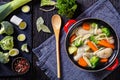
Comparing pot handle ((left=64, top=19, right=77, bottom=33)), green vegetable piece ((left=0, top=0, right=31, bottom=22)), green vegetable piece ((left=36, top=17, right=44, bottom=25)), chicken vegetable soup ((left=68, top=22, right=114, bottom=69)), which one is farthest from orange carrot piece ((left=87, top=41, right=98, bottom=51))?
green vegetable piece ((left=0, top=0, right=31, bottom=22))

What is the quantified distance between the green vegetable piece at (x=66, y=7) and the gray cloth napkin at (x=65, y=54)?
6cm

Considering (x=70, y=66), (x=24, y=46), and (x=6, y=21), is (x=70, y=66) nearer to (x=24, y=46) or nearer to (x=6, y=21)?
(x=24, y=46)

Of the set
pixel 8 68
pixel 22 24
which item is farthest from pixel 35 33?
pixel 8 68

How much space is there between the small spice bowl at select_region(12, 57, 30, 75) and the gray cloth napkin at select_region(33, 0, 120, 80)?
Answer: 5 centimetres

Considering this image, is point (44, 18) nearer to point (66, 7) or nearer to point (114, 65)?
point (66, 7)

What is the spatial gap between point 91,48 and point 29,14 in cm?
33

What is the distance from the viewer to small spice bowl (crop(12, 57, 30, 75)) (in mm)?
2002

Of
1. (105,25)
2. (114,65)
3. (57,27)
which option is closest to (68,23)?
(57,27)

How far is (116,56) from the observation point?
75.8 inches

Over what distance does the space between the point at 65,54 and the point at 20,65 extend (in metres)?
0.20

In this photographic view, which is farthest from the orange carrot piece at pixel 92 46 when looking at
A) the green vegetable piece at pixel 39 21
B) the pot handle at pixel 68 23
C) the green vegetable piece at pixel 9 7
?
the green vegetable piece at pixel 9 7

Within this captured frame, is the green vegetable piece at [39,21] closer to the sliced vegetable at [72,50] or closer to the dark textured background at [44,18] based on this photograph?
the dark textured background at [44,18]

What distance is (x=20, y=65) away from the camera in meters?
2.01

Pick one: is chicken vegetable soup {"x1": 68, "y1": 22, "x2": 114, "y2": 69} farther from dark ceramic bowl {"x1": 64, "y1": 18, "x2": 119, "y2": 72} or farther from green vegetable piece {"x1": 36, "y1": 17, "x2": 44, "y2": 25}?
green vegetable piece {"x1": 36, "y1": 17, "x2": 44, "y2": 25}
